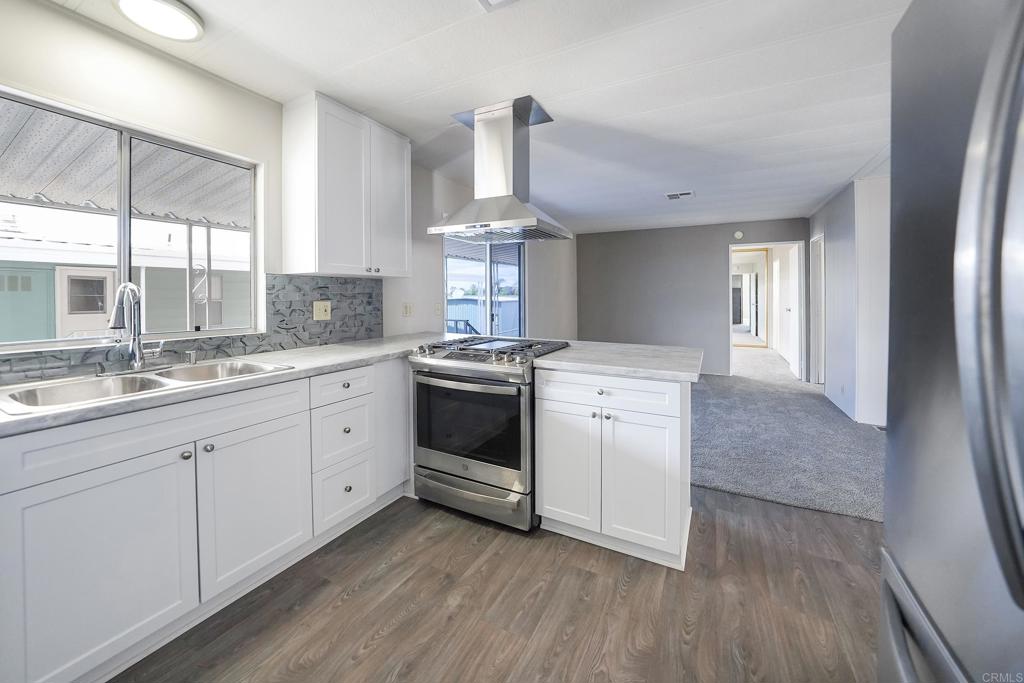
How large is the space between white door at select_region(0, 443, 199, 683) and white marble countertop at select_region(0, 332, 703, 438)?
0.60 ft

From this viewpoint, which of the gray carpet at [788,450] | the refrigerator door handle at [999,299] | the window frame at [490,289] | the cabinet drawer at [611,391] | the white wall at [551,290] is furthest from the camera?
the white wall at [551,290]

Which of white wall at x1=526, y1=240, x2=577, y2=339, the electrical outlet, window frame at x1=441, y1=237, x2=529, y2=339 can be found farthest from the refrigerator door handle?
white wall at x1=526, y1=240, x2=577, y2=339

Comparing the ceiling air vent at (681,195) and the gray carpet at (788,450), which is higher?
the ceiling air vent at (681,195)

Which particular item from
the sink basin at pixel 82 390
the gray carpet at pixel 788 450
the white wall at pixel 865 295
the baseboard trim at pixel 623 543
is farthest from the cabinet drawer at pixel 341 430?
the white wall at pixel 865 295

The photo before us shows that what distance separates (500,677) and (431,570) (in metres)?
0.63

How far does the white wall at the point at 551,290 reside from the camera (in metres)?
5.67

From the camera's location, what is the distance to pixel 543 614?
1659 mm

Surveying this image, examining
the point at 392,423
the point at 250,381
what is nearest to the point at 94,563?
the point at 250,381

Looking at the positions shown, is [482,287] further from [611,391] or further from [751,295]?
[751,295]

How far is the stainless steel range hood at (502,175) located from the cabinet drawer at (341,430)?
114 cm

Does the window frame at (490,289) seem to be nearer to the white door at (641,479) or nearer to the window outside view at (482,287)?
the window outside view at (482,287)

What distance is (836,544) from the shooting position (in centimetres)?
210

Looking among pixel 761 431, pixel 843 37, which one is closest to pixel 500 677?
pixel 843 37

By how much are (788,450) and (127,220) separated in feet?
14.3
